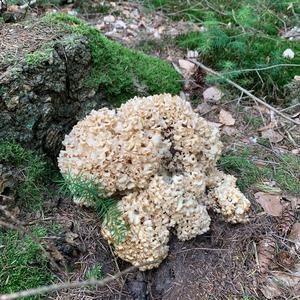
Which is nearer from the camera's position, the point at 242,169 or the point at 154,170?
the point at 154,170

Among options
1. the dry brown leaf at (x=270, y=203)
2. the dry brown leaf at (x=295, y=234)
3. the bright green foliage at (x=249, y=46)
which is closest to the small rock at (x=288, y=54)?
the bright green foliage at (x=249, y=46)

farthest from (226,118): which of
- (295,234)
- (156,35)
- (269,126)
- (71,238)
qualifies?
(71,238)

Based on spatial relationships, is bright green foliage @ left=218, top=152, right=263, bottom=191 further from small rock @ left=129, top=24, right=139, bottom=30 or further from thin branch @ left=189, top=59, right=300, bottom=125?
small rock @ left=129, top=24, right=139, bottom=30

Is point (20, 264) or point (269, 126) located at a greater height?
point (20, 264)

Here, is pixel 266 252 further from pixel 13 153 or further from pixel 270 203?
pixel 13 153

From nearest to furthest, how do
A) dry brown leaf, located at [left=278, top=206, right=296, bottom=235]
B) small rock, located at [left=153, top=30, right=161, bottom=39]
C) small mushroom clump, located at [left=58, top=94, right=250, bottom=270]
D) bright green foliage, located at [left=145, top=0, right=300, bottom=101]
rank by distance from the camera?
1. small mushroom clump, located at [left=58, top=94, right=250, bottom=270]
2. dry brown leaf, located at [left=278, top=206, right=296, bottom=235]
3. bright green foliage, located at [left=145, top=0, right=300, bottom=101]
4. small rock, located at [left=153, top=30, right=161, bottom=39]

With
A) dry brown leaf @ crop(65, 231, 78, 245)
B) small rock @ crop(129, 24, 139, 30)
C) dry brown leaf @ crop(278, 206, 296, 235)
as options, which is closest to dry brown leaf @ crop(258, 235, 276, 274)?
dry brown leaf @ crop(278, 206, 296, 235)
